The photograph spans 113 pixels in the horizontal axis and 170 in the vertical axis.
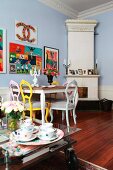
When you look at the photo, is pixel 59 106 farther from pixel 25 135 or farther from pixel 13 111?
pixel 25 135

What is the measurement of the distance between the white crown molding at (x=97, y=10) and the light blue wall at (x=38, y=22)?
2.19 ft

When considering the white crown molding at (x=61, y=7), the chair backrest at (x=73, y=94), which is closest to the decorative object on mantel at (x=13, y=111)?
the chair backrest at (x=73, y=94)

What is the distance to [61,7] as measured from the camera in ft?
14.9

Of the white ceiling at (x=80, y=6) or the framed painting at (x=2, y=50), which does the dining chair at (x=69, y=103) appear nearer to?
the framed painting at (x=2, y=50)

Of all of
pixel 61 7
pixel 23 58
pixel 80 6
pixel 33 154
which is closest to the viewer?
pixel 33 154

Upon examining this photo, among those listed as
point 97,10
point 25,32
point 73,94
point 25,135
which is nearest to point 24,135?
point 25,135

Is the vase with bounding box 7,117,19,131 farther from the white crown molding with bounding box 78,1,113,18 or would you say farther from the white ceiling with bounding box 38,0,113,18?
the white crown molding with bounding box 78,1,113,18

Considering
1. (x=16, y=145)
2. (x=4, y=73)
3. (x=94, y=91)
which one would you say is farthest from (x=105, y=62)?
(x=16, y=145)

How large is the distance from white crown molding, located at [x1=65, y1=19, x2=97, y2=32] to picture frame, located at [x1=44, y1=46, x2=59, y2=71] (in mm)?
836

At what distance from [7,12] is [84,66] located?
2490 millimetres

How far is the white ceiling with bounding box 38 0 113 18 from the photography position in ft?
14.4

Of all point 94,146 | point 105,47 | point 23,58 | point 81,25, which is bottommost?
point 94,146

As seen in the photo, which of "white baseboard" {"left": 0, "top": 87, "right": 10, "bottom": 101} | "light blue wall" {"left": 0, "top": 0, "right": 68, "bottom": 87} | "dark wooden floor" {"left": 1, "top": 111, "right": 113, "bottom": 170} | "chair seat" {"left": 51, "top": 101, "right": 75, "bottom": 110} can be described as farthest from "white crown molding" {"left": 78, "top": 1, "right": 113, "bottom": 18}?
"white baseboard" {"left": 0, "top": 87, "right": 10, "bottom": 101}

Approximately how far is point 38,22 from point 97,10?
6.42 ft
